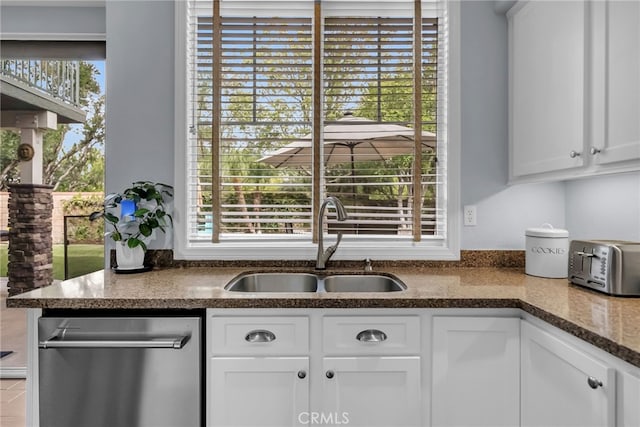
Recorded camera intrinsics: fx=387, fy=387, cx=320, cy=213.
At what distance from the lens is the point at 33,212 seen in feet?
10.2

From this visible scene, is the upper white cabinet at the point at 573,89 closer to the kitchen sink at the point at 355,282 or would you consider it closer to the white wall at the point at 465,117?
the white wall at the point at 465,117

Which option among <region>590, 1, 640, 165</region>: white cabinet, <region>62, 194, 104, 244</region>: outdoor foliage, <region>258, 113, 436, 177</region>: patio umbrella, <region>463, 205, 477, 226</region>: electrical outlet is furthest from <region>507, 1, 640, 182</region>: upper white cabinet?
<region>62, 194, 104, 244</region>: outdoor foliage

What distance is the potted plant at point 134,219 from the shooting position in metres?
1.91

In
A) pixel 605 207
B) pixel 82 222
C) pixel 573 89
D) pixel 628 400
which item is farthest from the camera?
pixel 82 222

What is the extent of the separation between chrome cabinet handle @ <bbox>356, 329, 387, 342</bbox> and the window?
2.30ft

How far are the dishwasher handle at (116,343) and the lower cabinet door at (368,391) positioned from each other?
55cm

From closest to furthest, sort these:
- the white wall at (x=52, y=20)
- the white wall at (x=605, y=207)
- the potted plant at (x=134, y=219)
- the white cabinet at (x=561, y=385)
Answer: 1. the white cabinet at (x=561, y=385)
2. the white wall at (x=605, y=207)
3. the potted plant at (x=134, y=219)
4. the white wall at (x=52, y=20)

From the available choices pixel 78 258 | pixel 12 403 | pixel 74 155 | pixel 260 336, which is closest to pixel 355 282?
pixel 260 336

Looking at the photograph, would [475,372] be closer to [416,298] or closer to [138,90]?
[416,298]

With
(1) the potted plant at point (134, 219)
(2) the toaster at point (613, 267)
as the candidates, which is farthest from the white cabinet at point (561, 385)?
(1) the potted plant at point (134, 219)

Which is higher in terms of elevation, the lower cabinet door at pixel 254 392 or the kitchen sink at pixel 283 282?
the kitchen sink at pixel 283 282

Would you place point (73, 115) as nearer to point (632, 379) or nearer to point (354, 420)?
point (354, 420)

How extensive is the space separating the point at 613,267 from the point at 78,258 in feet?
11.5

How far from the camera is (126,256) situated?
1922mm
